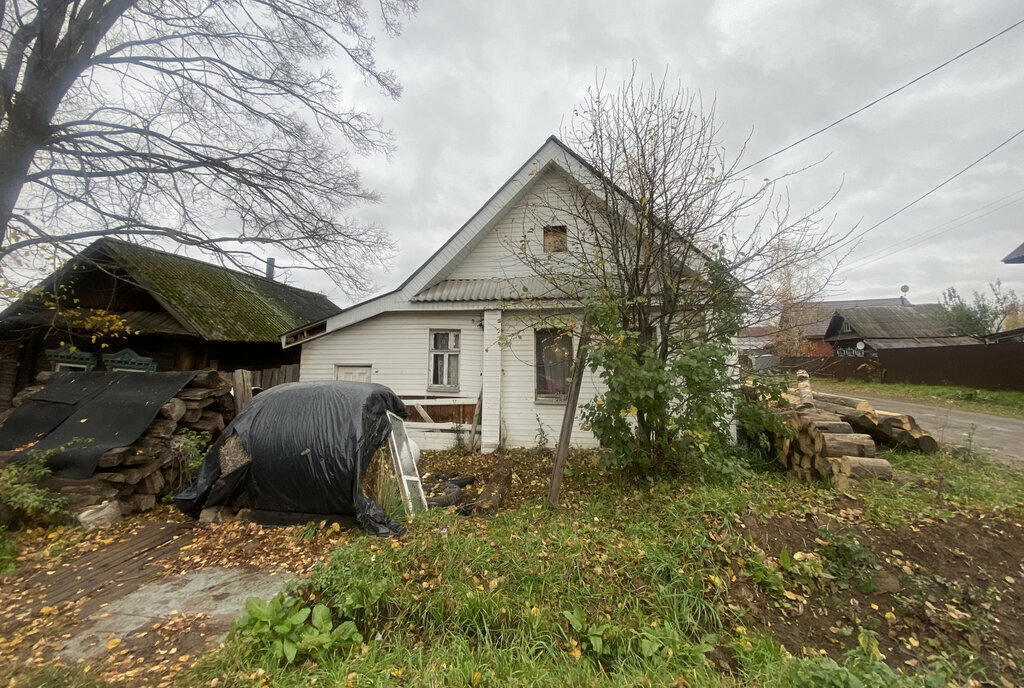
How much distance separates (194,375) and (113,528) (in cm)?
236

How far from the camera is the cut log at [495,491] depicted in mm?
4980

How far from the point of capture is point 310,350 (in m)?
9.60

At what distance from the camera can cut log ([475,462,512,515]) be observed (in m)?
4.98

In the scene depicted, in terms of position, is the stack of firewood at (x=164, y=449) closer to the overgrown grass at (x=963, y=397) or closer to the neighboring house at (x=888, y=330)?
the overgrown grass at (x=963, y=397)

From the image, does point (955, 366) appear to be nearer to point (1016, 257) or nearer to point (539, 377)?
point (1016, 257)

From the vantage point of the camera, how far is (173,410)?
586cm

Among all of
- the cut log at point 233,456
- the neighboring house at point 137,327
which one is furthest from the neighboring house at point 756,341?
the neighboring house at point 137,327

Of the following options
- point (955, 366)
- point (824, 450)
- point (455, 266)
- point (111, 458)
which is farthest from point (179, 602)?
point (955, 366)

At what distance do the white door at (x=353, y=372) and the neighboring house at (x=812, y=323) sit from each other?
8185mm

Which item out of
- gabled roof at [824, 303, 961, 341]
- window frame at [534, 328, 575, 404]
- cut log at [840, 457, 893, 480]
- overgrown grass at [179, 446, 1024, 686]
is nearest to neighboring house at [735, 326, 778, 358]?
cut log at [840, 457, 893, 480]

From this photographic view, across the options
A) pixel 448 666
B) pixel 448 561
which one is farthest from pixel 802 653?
pixel 448 561

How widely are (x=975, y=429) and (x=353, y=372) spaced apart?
1298cm

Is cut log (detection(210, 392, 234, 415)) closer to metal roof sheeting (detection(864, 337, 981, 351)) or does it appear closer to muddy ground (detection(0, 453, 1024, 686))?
muddy ground (detection(0, 453, 1024, 686))

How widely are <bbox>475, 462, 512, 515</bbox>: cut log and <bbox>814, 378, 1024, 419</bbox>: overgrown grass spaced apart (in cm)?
1232
